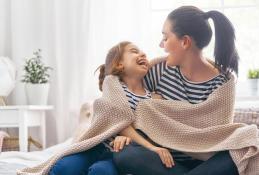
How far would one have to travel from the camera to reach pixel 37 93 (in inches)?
118

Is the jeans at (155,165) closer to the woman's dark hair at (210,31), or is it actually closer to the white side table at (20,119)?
the woman's dark hair at (210,31)

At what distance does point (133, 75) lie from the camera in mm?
1660

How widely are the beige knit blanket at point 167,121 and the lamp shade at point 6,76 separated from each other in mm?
1586

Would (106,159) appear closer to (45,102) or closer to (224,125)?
(224,125)

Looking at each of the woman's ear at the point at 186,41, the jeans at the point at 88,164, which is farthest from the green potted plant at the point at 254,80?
the jeans at the point at 88,164

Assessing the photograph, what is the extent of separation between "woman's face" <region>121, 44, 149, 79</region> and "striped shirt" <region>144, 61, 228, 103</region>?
0.05m

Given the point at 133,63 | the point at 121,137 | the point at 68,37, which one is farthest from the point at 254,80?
the point at 121,137

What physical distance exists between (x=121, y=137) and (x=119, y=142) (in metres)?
0.03

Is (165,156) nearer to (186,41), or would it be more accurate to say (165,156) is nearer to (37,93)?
(186,41)

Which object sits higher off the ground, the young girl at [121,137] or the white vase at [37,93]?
the young girl at [121,137]

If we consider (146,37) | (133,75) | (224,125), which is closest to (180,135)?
(224,125)

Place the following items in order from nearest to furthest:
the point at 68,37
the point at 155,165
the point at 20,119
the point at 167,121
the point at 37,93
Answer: the point at 155,165
the point at 167,121
the point at 20,119
the point at 37,93
the point at 68,37

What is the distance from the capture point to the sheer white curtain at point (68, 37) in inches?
119

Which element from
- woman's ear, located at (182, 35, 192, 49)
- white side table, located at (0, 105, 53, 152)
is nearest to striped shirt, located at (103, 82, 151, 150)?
woman's ear, located at (182, 35, 192, 49)
